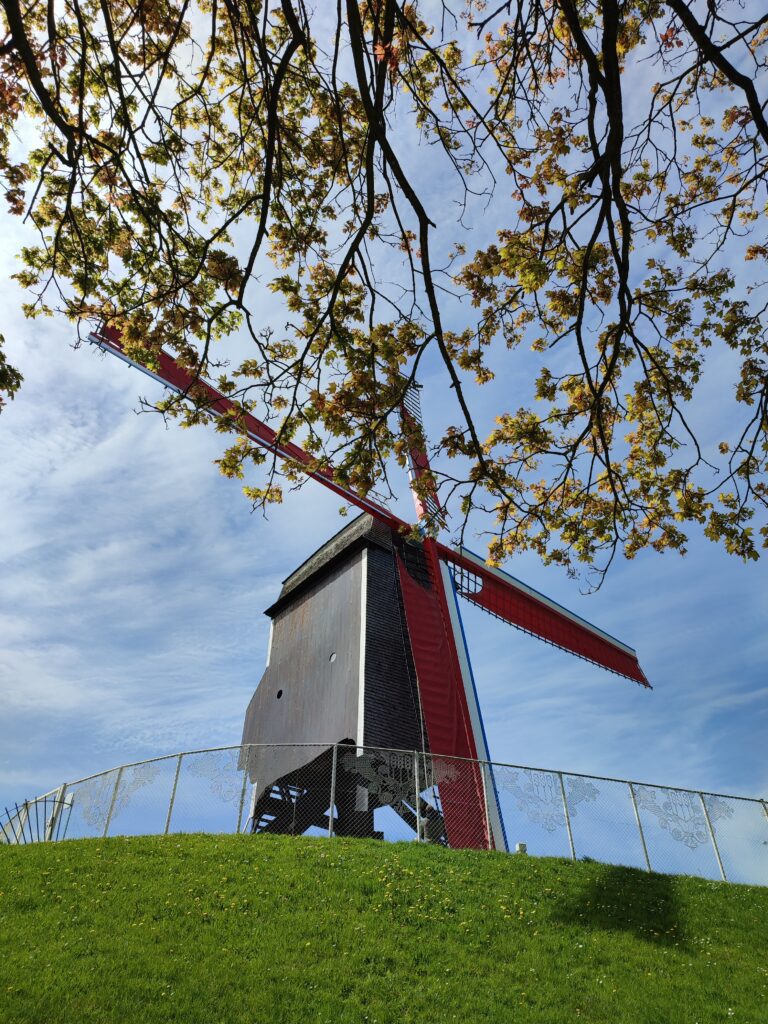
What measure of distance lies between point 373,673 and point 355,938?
833cm

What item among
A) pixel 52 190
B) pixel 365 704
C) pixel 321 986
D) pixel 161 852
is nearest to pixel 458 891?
pixel 321 986

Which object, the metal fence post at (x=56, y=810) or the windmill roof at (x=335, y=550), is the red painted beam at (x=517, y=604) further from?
the metal fence post at (x=56, y=810)

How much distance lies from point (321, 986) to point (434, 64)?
903 cm

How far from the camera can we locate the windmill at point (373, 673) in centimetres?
1353

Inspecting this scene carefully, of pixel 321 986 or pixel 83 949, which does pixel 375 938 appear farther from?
pixel 83 949

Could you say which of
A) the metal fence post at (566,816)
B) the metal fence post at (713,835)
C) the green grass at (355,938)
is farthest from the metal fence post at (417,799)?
the metal fence post at (713,835)

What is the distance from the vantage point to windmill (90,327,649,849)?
13531 mm

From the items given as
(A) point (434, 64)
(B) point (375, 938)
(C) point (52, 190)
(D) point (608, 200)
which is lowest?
(B) point (375, 938)

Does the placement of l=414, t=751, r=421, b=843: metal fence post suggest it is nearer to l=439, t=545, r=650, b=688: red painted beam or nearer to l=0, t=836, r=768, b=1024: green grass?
l=0, t=836, r=768, b=1024: green grass

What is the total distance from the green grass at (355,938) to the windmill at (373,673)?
2356mm

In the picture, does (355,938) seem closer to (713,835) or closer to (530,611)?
(713,835)

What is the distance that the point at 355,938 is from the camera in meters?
7.84

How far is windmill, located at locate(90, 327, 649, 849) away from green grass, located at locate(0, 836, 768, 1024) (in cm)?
236

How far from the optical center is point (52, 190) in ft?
20.1
